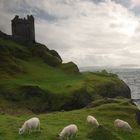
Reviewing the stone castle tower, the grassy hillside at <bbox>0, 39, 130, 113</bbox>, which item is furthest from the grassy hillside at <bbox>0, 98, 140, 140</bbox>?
the stone castle tower

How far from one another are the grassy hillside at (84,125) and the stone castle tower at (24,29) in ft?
278

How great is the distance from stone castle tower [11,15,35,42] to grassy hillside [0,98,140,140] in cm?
8461

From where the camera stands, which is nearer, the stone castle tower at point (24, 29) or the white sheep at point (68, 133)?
the white sheep at point (68, 133)

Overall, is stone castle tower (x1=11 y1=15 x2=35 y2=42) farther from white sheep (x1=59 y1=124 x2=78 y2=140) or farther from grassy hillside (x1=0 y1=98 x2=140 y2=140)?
white sheep (x1=59 y1=124 x2=78 y2=140)

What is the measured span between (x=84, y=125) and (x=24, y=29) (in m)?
98.8

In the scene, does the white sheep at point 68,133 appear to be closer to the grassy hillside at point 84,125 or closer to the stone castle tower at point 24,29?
the grassy hillside at point 84,125

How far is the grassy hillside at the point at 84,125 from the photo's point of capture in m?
33.8

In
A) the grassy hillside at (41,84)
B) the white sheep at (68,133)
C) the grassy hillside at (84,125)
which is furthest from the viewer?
the grassy hillside at (41,84)

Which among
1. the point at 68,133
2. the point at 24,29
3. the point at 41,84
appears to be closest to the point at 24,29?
the point at 24,29

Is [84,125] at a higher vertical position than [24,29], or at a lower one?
lower

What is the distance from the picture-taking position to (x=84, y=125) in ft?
139

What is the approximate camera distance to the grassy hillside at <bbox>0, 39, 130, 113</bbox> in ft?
258

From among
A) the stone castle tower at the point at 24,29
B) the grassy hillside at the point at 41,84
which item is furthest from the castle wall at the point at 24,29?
the grassy hillside at the point at 41,84

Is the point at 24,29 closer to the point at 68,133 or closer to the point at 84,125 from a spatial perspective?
the point at 84,125
